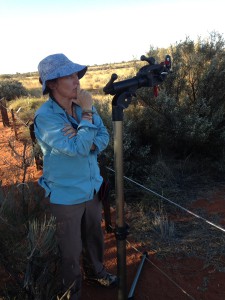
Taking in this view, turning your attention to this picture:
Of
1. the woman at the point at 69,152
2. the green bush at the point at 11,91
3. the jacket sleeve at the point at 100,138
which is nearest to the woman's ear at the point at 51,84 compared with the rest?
the woman at the point at 69,152

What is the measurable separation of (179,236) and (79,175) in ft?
7.16

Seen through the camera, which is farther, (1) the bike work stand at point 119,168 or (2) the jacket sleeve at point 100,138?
(2) the jacket sleeve at point 100,138

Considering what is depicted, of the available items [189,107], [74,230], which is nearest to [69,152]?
[74,230]

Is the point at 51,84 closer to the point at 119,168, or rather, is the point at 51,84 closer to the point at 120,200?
the point at 119,168

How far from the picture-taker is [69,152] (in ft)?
7.13

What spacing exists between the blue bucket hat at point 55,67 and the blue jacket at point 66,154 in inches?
7.0

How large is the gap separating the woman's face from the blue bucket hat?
47mm

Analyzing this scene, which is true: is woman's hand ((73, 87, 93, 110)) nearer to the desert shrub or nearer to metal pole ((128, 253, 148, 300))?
metal pole ((128, 253, 148, 300))

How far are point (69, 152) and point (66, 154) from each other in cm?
8

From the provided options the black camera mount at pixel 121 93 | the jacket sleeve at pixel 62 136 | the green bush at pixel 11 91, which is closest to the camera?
the black camera mount at pixel 121 93

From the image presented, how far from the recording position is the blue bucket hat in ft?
7.37

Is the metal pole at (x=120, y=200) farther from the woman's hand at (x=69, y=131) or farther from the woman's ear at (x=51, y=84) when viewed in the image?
the woman's ear at (x=51, y=84)

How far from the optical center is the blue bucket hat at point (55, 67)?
7.37 feet

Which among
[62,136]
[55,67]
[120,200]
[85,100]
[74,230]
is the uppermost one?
[55,67]
